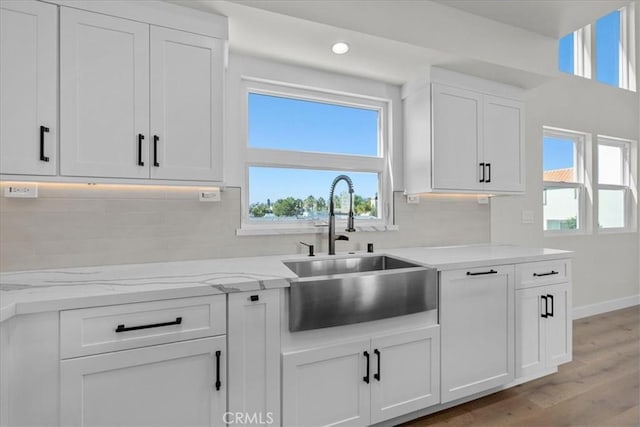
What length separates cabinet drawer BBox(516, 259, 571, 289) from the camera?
6.78 ft

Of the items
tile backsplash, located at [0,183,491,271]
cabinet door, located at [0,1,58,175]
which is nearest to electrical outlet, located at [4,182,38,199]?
tile backsplash, located at [0,183,491,271]

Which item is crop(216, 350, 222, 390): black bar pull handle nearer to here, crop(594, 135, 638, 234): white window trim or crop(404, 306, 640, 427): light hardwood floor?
→ crop(404, 306, 640, 427): light hardwood floor

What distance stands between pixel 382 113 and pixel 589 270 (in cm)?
306

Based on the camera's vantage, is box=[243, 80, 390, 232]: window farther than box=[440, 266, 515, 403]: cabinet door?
Yes

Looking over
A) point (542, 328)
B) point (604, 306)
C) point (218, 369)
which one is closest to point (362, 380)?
point (218, 369)

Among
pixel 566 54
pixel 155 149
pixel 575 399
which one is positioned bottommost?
pixel 575 399

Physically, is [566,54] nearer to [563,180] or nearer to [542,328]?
[563,180]

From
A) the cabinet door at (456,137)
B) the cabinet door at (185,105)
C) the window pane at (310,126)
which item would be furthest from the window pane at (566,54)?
the cabinet door at (185,105)

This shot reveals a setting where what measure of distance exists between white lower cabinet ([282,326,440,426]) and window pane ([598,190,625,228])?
3.41 m

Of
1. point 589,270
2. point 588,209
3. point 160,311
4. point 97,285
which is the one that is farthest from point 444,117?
point 589,270

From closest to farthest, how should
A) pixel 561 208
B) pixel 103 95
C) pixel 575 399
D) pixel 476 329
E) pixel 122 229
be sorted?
pixel 103 95 → pixel 122 229 → pixel 476 329 → pixel 575 399 → pixel 561 208

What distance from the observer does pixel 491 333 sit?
196 cm

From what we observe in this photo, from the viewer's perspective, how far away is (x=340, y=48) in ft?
6.52

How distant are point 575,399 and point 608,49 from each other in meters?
4.12
